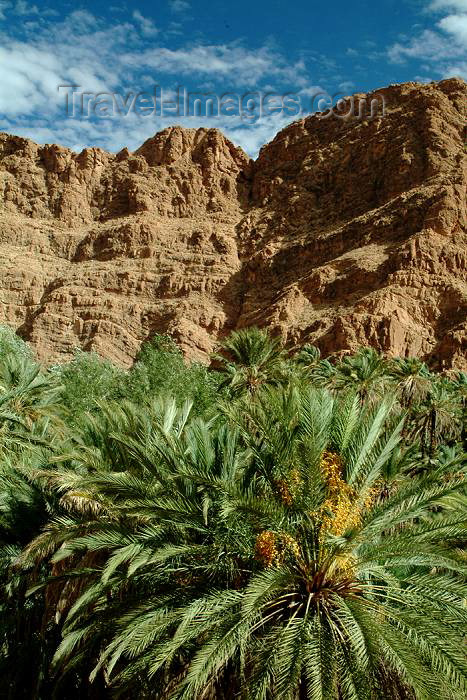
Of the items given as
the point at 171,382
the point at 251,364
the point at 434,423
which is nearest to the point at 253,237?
the point at 171,382

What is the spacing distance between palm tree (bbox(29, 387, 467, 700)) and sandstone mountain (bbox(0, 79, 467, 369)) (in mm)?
37536

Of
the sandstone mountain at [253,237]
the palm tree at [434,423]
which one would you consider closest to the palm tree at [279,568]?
the palm tree at [434,423]

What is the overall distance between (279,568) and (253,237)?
2438 inches

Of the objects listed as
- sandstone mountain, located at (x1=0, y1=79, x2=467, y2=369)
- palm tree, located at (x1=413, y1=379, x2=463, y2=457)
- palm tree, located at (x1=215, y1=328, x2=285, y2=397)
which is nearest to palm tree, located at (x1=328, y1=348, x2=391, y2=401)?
palm tree, located at (x1=413, y1=379, x2=463, y2=457)

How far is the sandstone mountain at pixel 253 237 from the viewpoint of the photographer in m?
49.1

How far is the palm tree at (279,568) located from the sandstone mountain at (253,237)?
37536 millimetres

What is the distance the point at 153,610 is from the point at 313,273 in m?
49.1

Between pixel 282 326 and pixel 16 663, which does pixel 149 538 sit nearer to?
pixel 16 663

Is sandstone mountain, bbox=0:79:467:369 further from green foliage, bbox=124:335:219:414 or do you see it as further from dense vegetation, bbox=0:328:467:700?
dense vegetation, bbox=0:328:467:700

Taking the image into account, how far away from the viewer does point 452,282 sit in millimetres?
48344

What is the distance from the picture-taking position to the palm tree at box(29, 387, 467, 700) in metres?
6.20

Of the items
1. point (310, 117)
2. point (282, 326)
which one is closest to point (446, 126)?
point (310, 117)

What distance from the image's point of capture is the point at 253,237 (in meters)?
67.0

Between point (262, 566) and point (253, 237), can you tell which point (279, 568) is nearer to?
point (262, 566)
